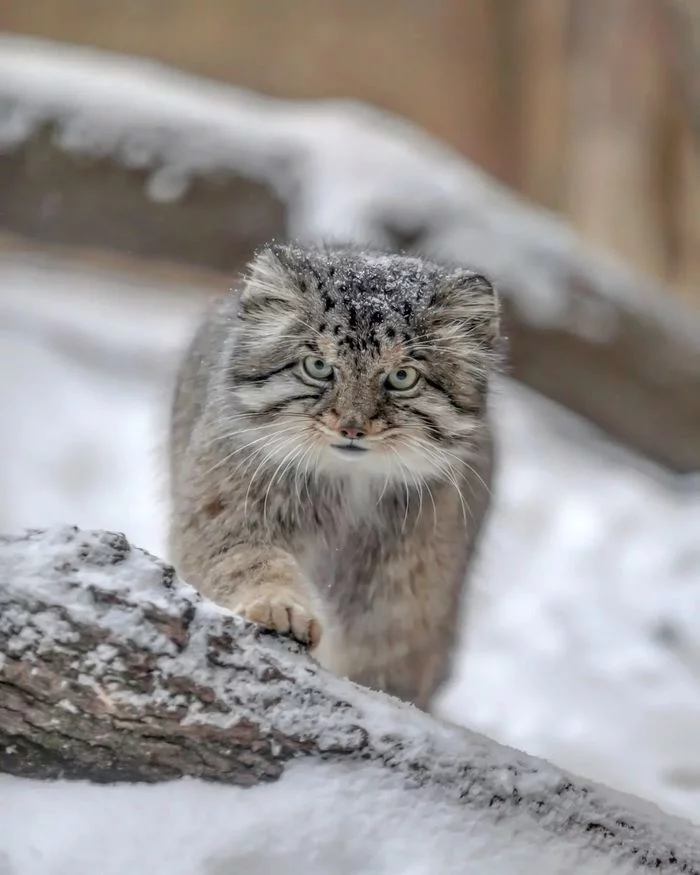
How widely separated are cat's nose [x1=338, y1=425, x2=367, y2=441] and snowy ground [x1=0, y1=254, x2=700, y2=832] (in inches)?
38.5

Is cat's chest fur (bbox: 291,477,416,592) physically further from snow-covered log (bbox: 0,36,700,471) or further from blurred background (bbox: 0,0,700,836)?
snow-covered log (bbox: 0,36,700,471)

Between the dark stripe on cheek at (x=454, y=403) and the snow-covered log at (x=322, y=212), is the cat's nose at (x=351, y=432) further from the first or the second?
the snow-covered log at (x=322, y=212)

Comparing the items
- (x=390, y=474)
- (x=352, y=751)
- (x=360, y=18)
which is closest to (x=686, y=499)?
(x=390, y=474)

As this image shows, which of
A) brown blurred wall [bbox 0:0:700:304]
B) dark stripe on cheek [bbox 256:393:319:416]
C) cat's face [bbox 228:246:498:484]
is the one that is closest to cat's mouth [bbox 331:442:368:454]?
cat's face [bbox 228:246:498:484]

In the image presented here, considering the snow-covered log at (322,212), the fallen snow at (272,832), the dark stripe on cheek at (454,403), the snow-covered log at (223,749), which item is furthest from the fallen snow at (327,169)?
the fallen snow at (272,832)

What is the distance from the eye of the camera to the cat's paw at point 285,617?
1.87m

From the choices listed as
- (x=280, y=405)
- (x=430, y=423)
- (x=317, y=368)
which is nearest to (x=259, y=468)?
(x=280, y=405)

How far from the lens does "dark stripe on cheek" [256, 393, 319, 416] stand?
2.21 metres

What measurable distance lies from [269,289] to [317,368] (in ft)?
0.75

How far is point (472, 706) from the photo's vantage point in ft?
10.3

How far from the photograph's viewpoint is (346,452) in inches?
85.9

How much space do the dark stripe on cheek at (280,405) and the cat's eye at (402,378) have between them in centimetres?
15

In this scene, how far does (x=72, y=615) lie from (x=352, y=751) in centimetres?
45

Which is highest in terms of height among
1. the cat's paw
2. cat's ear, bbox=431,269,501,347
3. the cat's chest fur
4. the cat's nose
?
cat's ear, bbox=431,269,501,347
